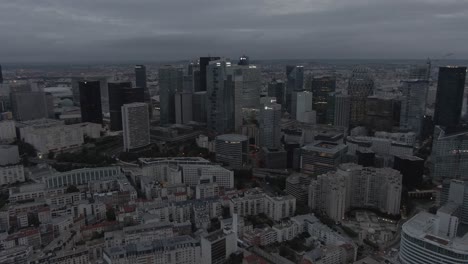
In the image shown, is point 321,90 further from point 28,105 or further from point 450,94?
point 28,105

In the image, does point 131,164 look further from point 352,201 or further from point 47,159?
point 352,201

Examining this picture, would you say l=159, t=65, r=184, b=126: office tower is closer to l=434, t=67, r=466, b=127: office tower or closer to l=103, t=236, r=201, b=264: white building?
l=434, t=67, r=466, b=127: office tower

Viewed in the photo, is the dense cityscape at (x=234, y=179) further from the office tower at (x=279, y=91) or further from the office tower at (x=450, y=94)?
the office tower at (x=279, y=91)

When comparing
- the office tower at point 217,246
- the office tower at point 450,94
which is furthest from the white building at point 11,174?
the office tower at point 450,94

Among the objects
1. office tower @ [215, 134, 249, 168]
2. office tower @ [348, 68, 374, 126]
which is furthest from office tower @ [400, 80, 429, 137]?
office tower @ [215, 134, 249, 168]

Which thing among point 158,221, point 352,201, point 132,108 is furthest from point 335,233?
point 132,108

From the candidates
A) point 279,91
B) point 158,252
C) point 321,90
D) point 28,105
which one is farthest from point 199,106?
point 158,252
